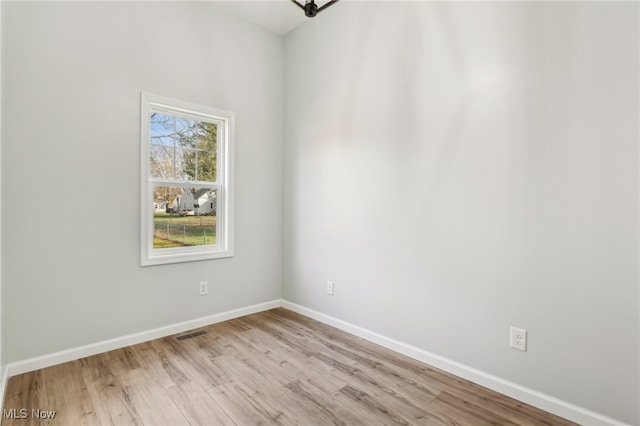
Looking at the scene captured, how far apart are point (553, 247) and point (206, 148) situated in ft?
9.79

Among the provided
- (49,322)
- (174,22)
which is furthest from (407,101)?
(49,322)

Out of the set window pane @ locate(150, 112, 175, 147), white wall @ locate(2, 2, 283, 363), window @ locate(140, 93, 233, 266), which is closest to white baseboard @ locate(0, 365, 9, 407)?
white wall @ locate(2, 2, 283, 363)

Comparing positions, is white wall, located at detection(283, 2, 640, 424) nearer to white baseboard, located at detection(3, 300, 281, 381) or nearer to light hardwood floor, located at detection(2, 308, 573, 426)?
light hardwood floor, located at detection(2, 308, 573, 426)

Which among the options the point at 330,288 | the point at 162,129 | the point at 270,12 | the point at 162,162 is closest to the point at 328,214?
the point at 330,288

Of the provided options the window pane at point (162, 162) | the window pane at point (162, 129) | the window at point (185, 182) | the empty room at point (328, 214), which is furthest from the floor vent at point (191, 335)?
the window pane at point (162, 129)

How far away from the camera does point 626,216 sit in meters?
1.60

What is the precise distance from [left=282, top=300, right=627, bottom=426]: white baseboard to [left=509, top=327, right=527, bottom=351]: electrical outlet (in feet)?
0.78

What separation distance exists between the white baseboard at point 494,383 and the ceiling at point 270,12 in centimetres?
313

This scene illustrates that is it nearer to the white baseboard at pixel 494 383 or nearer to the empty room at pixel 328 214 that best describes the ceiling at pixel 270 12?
the empty room at pixel 328 214

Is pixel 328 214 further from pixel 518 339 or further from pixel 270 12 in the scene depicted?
pixel 270 12

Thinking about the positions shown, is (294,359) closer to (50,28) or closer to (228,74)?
(228,74)

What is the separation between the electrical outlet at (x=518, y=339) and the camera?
193 cm

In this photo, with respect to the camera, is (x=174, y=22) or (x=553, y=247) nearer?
(x=553, y=247)

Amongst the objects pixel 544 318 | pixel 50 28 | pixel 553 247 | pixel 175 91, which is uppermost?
pixel 50 28
